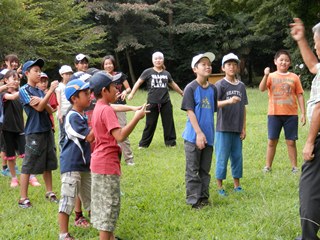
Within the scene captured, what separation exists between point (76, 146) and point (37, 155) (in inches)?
46.5

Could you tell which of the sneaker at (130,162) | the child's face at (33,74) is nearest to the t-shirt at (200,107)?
the child's face at (33,74)

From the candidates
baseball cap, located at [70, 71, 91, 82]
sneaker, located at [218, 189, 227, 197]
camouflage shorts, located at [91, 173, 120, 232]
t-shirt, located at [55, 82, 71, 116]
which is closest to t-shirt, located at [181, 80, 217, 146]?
sneaker, located at [218, 189, 227, 197]

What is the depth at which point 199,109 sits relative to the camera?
5.20m

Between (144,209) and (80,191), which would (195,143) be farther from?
(80,191)

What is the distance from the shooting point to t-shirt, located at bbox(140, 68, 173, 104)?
939 cm

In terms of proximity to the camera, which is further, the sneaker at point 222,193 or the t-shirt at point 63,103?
the t-shirt at point 63,103

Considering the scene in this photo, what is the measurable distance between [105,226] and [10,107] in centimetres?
357

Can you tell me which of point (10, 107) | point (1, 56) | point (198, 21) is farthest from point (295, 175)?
point (198, 21)

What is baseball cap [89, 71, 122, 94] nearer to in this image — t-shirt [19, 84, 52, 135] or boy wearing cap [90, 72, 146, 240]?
boy wearing cap [90, 72, 146, 240]

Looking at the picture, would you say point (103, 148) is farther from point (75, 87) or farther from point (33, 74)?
Result: point (33, 74)

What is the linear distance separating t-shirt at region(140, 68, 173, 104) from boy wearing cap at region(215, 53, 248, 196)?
12.2 ft

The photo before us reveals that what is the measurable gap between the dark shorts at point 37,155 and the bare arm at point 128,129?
2.01m

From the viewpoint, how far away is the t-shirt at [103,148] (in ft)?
13.0

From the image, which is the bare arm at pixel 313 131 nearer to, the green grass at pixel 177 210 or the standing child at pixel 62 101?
the green grass at pixel 177 210
